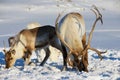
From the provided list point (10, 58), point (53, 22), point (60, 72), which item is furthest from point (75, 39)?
point (53, 22)

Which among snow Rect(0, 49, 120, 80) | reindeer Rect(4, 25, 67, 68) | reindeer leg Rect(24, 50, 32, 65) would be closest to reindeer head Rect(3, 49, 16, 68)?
reindeer Rect(4, 25, 67, 68)

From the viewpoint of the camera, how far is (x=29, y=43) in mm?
10594

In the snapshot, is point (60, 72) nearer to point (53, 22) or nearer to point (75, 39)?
point (75, 39)

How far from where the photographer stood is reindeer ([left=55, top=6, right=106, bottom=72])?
890 centimetres

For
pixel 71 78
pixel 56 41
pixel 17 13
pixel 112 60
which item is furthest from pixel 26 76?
pixel 17 13

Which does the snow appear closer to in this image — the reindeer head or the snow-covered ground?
the snow-covered ground

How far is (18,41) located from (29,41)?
10.7 inches

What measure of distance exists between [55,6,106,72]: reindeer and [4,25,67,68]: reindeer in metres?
1.08

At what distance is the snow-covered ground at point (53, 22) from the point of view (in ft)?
29.3

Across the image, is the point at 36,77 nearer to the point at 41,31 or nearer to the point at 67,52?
the point at 67,52

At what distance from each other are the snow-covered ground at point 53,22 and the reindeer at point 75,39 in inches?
9.8

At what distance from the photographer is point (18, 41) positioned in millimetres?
10531

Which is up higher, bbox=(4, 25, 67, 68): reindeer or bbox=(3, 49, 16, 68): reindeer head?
bbox=(4, 25, 67, 68): reindeer

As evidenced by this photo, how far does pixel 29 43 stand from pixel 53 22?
1044 centimetres
